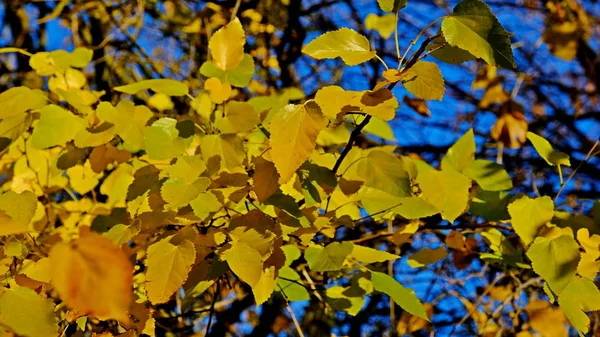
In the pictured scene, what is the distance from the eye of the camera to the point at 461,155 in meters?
1.14

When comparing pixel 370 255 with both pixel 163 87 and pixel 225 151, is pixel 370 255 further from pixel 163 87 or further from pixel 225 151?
pixel 163 87

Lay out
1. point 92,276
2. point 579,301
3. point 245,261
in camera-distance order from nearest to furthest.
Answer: point 92,276 → point 245,261 → point 579,301

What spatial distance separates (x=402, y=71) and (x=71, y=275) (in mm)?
489

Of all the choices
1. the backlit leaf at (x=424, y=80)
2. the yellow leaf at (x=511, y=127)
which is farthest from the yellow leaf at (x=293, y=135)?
the yellow leaf at (x=511, y=127)

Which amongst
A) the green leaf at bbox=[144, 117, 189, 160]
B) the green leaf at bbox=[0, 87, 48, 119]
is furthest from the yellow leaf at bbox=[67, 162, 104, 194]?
the green leaf at bbox=[144, 117, 189, 160]

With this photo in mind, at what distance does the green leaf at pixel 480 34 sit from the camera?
69 centimetres

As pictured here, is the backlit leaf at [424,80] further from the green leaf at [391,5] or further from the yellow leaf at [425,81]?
the green leaf at [391,5]

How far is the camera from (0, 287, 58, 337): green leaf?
644 mm

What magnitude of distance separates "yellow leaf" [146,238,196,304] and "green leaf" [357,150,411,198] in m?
0.29

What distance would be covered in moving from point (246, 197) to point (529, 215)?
0.50 metres

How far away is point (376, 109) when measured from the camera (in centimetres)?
73

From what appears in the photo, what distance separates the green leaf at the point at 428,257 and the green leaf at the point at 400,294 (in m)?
0.13

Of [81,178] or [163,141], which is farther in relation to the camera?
[81,178]

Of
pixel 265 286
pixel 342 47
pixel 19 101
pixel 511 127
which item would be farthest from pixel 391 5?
pixel 511 127
